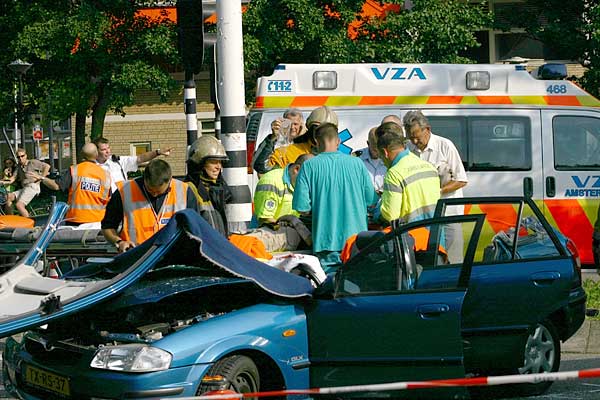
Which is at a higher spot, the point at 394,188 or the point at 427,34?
the point at 427,34

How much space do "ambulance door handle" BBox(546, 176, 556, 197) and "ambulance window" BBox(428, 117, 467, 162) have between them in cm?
97

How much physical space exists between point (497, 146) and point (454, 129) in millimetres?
529

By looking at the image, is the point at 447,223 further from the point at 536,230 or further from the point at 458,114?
the point at 458,114

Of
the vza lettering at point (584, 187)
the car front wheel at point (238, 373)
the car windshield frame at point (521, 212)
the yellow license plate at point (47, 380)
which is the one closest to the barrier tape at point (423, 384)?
the car front wheel at point (238, 373)

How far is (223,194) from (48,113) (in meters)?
27.2

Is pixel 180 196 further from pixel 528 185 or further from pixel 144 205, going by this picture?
pixel 528 185

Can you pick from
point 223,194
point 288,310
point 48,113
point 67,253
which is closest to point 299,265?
point 288,310

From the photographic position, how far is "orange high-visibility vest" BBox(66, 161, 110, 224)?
44.1 ft

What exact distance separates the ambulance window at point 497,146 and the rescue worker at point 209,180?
5620 millimetres

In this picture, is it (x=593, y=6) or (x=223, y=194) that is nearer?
(x=223, y=194)

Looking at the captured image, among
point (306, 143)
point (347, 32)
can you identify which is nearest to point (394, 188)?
point (306, 143)

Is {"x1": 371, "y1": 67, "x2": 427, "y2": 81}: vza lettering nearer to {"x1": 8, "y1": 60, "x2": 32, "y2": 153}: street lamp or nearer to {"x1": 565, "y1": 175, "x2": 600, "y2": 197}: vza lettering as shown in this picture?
{"x1": 565, "y1": 175, "x2": 600, "y2": 197}: vza lettering

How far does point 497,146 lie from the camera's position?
1397cm

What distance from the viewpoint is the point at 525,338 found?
24.4 ft
